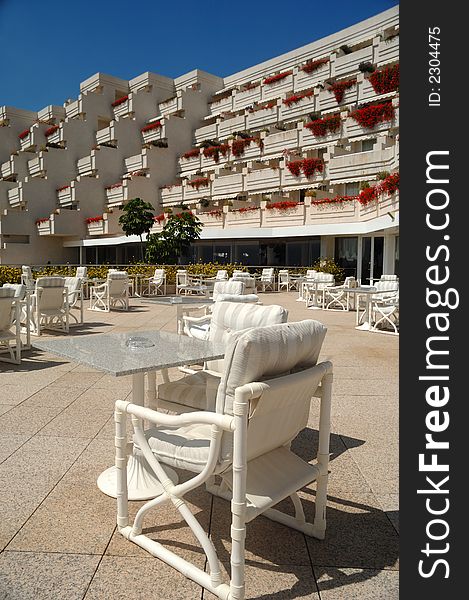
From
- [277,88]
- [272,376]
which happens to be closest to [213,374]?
[272,376]

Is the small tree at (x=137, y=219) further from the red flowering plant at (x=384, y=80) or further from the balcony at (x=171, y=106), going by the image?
the balcony at (x=171, y=106)

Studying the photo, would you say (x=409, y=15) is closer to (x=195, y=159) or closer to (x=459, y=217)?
(x=459, y=217)

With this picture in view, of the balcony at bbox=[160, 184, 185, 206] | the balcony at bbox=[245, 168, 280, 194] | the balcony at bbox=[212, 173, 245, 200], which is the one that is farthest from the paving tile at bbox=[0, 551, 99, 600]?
the balcony at bbox=[160, 184, 185, 206]

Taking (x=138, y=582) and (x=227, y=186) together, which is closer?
(x=138, y=582)

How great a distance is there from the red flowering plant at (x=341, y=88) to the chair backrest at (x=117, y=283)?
20872 mm

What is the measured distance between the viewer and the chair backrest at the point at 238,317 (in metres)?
3.27

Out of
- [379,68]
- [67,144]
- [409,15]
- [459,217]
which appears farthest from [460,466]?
[67,144]

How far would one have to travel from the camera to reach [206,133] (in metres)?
36.7

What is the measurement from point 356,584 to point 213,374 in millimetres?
1546

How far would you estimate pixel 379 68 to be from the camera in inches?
1085

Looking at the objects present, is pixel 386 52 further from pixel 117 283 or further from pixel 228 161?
pixel 117 283

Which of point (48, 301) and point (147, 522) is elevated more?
point (48, 301)

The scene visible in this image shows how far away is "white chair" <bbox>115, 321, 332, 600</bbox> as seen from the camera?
1.87m

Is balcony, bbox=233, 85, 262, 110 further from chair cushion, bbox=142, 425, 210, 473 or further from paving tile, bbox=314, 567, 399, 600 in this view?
paving tile, bbox=314, 567, 399, 600
